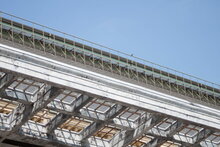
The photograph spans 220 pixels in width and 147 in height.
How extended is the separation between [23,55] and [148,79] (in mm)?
15684

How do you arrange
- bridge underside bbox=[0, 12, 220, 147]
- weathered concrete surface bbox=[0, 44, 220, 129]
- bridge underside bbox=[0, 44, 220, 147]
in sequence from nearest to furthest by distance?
weathered concrete surface bbox=[0, 44, 220, 129], bridge underside bbox=[0, 44, 220, 147], bridge underside bbox=[0, 12, 220, 147]

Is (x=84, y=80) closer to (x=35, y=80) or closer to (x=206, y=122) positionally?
(x=35, y=80)

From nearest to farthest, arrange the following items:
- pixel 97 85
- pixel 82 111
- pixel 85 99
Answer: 1. pixel 97 85
2. pixel 85 99
3. pixel 82 111

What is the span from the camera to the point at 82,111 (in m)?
43.9

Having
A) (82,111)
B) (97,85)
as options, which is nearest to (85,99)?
(97,85)

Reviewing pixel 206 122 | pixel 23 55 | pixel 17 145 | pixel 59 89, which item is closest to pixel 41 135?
pixel 17 145

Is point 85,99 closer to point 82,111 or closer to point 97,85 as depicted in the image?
point 97,85

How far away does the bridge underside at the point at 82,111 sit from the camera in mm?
38500

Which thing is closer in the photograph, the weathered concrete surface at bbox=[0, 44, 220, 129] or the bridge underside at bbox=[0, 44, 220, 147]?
the weathered concrete surface at bbox=[0, 44, 220, 129]

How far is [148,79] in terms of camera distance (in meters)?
49.6

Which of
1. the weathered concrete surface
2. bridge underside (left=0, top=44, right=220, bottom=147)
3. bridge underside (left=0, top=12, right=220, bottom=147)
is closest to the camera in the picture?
the weathered concrete surface

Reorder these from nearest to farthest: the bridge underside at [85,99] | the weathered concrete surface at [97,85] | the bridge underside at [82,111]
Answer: the weathered concrete surface at [97,85], the bridge underside at [82,111], the bridge underside at [85,99]

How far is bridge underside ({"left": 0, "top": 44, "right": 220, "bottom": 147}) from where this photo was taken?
126ft

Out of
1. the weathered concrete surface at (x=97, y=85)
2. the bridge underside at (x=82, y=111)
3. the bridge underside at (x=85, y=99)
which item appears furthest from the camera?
the bridge underside at (x=85, y=99)
